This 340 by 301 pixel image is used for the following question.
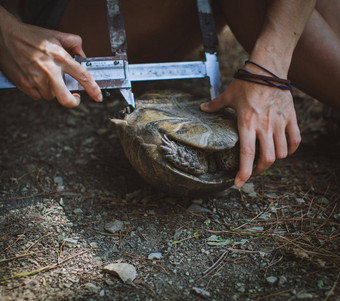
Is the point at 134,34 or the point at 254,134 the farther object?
the point at 134,34

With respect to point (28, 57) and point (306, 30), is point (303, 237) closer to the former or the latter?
point (306, 30)

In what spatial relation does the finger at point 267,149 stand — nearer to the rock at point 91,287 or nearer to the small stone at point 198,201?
the small stone at point 198,201

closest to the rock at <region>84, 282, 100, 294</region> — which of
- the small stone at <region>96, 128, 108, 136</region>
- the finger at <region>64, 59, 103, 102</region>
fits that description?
A: the finger at <region>64, 59, 103, 102</region>

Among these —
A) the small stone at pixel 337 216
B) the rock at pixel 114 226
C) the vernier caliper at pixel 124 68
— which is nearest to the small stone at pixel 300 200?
the small stone at pixel 337 216

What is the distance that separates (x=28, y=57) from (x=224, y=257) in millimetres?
1220

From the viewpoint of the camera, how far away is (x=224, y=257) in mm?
1259

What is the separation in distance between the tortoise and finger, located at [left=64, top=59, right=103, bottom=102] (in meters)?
0.20

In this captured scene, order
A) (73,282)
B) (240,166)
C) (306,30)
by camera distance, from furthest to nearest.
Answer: (306,30) → (240,166) → (73,282)

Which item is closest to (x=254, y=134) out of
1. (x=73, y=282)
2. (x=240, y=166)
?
(x=240, y=166)

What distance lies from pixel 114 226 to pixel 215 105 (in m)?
0.78

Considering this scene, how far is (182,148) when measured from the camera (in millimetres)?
1346

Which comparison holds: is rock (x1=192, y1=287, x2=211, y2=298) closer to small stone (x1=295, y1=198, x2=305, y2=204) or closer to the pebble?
the pebble

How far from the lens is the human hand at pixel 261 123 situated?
133cm

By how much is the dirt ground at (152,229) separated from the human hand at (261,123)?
297 mm
